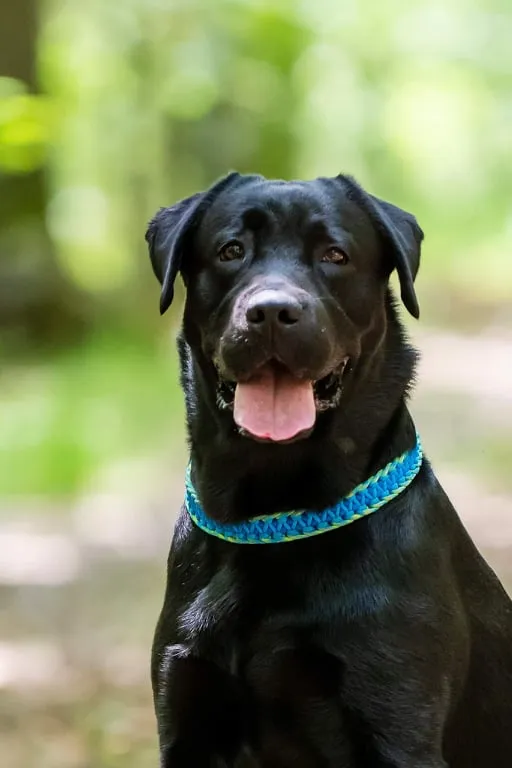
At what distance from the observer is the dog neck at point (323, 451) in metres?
2.78

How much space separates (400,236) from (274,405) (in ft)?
1.74

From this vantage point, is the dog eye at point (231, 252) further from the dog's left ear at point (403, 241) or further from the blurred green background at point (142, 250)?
the blurred green background at point (142, 250)

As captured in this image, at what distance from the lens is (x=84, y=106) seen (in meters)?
13.4

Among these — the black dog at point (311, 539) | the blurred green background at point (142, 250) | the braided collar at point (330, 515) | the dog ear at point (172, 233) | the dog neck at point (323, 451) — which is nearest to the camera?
the black dog at point (311, 539)

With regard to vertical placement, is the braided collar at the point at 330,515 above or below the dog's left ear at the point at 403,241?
below

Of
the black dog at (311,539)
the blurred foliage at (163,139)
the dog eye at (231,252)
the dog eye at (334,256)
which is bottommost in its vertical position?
the blurred foliage at (163,139)

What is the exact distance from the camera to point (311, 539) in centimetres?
267

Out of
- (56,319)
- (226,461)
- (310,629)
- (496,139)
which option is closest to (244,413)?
(226,461)

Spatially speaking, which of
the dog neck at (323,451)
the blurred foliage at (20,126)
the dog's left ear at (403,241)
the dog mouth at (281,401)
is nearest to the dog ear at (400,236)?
the dog's left ear at (403,241)

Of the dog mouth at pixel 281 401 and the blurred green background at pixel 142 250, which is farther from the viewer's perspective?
the blurred green background at pixel 142 250

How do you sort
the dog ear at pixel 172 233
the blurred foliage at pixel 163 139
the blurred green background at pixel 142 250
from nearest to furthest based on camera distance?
the dog ear at pixel 172 233 → the blurred green background at pixel 142 250 → the blurred foliage at pixel 163 139

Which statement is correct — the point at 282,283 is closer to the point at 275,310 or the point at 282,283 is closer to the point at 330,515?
the point at 275,310

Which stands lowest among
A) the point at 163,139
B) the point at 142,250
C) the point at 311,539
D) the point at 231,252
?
the point at 142,250

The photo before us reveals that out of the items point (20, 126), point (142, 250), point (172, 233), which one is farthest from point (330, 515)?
point (142, 250)
